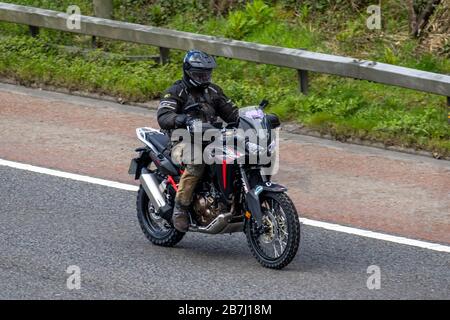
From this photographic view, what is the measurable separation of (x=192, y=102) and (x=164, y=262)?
1.37 metres

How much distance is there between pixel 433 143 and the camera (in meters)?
13.4

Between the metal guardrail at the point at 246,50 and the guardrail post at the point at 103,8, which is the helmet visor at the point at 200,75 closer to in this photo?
the metal guardrail at the point at 246,50

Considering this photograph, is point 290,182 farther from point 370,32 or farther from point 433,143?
point 370,32

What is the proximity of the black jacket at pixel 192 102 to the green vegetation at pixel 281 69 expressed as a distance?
3592 millimetres

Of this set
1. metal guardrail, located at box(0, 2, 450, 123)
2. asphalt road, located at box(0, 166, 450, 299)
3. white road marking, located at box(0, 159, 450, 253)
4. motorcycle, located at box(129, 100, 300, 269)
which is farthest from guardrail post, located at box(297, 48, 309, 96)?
motorcycle, located at box(129, 100, 300, 269)

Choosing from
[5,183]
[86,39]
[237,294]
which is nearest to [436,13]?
[86,39]

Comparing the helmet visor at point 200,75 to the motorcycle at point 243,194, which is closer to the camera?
the motorcycle at point 243,194

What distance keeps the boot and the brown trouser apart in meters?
0.05

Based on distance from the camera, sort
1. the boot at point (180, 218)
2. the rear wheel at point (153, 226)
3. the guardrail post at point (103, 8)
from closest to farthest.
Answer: the boot at point (180, 218)
the rear wheel at point (153, 226)
the guardrail post at point (103, 8)

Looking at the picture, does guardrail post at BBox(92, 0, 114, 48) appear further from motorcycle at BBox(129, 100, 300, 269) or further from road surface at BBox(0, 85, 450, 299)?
motorcycle at BBox(129, 100, 300, 269)

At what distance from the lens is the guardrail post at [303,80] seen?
14.8 m

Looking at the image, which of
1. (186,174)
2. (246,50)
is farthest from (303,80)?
(186,174)

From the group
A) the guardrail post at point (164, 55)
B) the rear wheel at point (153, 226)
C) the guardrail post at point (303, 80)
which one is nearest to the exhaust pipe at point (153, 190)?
the rear wheel at point (153, 226)

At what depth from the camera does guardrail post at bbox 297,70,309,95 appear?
14805 mm
